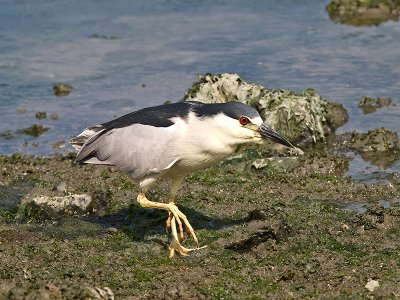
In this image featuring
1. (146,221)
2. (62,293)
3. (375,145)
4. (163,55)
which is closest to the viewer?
→ (62,293)

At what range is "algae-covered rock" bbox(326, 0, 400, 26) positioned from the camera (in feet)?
54.2

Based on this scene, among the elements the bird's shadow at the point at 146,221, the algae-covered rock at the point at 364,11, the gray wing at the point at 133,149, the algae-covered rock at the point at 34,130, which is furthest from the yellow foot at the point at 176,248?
the algae-covered rock at the point at 364,11

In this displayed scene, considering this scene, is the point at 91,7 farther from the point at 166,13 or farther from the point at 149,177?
the point at 149,177

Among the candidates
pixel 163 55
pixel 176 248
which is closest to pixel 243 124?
pixel 176 248

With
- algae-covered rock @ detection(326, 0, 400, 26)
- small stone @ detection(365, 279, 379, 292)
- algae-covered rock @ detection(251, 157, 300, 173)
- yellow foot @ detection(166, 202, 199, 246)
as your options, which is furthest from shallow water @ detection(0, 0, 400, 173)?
small stone @ detection(365, 279, 379, 292)

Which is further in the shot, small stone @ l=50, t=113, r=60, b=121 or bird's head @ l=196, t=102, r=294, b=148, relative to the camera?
small stone @ l=50, t=113, r=60, b=121

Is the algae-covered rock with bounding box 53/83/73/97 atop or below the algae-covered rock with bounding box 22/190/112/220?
below

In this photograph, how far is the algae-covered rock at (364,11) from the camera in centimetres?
1653

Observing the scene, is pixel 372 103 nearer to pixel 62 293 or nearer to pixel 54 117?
pixel 54 117

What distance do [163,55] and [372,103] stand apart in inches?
146

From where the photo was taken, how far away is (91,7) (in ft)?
57.4

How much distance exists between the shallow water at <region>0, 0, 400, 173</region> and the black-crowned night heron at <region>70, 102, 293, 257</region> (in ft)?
10.2

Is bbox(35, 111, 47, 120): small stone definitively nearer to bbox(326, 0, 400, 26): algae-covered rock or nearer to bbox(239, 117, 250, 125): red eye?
bbox(239, 117, 250, 125): red eye

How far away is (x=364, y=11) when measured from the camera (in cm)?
1670
